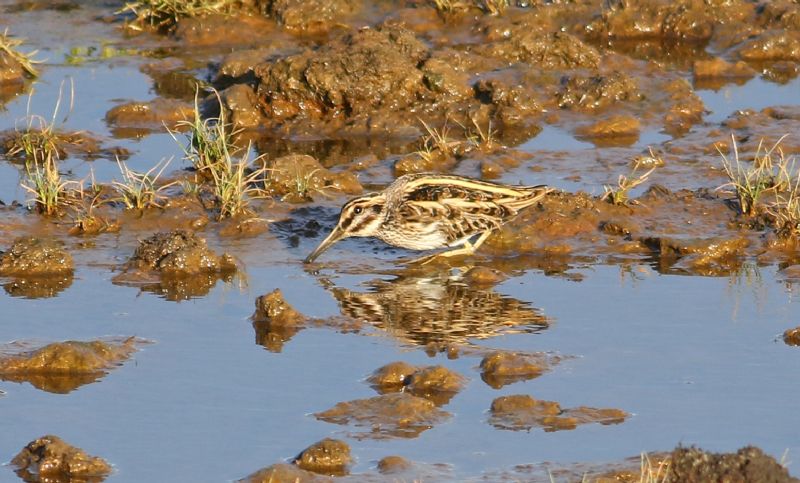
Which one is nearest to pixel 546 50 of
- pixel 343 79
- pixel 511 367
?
pixel 343 79

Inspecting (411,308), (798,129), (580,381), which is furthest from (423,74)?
(580,381)

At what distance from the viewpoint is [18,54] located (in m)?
16.9

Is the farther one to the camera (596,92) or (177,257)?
(596,92)

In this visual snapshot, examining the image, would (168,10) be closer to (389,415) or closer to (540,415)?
(389,415)

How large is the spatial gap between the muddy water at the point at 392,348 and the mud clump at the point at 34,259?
0.11 meters

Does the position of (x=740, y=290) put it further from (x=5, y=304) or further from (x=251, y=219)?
(x=5, y=304)

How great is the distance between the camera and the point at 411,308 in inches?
437

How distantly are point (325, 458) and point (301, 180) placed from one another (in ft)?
17.8

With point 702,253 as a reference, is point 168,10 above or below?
below

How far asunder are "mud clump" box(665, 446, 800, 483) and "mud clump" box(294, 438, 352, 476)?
2061 mm

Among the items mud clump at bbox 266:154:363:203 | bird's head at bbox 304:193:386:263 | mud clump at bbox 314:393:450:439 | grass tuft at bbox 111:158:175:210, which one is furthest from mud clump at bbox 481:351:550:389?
grass tuft at bbox 111:158:175:210

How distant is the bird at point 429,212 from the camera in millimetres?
12047

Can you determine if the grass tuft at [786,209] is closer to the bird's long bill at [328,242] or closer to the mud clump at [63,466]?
the bird's long bill at [328,242]

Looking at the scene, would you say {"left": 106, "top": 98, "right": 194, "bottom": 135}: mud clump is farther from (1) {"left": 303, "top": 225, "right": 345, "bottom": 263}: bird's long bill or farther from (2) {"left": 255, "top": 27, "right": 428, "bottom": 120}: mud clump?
(1) {"left": 303, "top": 225, "right": 345, "bottom": 263}: bird's long bill
